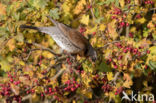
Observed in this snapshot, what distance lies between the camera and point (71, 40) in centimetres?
371

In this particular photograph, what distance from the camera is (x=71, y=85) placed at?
11.1ft

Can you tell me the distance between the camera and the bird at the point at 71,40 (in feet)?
11.8

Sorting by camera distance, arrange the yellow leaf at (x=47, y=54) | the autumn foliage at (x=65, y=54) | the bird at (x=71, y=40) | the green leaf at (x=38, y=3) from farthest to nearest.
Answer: the yellow leaf at (x=47, y=54) → the bird at (x=71, y=40) → the autumn foliage at (x=65, y=54) → the green leaf at (x=38, y=3)

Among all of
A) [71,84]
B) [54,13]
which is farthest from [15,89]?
[54,13]

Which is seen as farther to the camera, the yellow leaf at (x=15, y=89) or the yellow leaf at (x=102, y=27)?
the yellow leaf at (x=102, y=27)

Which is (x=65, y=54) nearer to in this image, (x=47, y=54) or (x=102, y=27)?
(x=47, y=54)

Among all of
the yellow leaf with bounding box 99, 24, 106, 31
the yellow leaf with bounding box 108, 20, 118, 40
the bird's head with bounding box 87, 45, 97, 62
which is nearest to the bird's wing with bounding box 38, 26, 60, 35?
the bird's head with bounding box 87, 45, 97, 62

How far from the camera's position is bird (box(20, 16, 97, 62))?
141 inches

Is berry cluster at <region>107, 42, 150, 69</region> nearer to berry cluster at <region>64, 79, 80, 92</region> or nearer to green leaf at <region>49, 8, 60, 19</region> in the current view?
berry cluster at <region>64, 79, 80, 92</region>

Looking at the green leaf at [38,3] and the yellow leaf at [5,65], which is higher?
the green leaf at [38,3]

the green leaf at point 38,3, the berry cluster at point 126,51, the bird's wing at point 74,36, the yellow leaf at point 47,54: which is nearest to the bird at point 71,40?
the bird's wing at point 74,36

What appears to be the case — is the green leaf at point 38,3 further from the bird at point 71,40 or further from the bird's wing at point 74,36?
the bird's wing at point 74,36

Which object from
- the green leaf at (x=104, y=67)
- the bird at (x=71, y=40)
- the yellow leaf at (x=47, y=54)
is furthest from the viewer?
the yellow leaf at (x=47, y=54)

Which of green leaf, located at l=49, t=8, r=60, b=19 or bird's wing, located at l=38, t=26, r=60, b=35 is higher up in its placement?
green leaf, located at l=49, t=8, r=60, b=19
